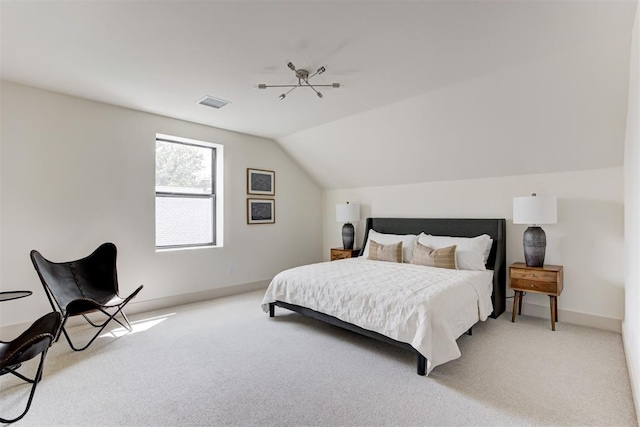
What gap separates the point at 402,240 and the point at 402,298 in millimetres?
1967

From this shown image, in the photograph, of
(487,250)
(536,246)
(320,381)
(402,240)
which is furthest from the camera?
(402,240)

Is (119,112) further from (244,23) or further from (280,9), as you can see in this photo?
(280,9)

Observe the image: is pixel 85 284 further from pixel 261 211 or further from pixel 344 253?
pixel 344 253

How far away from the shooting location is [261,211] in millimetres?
5320

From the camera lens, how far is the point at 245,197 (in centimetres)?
511

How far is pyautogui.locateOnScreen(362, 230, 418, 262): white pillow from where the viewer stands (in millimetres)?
4373

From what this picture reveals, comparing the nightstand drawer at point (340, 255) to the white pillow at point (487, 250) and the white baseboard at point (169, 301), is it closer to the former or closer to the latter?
the white baseboard at point (169, 301)

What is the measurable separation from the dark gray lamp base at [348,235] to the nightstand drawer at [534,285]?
2506 millimetres

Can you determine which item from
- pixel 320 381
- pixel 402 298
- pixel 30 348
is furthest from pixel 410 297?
pixel 30 348

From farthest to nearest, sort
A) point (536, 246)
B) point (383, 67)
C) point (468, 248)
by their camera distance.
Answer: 1. point (468, 248)
2. point (536, 246)
3. point (383, 67)

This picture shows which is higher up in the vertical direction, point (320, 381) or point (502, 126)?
point (502, 126)

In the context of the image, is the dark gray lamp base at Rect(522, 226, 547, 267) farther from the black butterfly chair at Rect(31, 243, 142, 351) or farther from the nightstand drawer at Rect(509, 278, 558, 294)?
the black butterfly chair at Rect(31, 243, 142, 351)

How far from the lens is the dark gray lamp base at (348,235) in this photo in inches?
215

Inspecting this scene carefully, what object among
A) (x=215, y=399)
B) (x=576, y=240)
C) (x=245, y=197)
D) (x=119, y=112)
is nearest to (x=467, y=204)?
(x=576, y=240)
